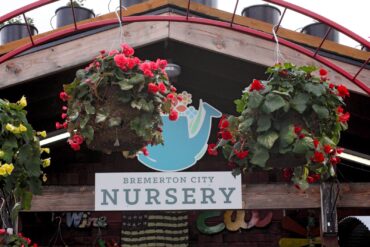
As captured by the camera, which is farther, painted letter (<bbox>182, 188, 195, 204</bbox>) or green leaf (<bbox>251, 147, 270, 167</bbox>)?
painted letter (<bbox>182, 188, 195, 204</bbox>)

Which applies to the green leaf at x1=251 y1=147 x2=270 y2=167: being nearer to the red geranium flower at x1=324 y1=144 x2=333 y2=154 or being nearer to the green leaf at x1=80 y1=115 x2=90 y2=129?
the red geranium flower at x1=324 y1=144 x2=333 y2=154

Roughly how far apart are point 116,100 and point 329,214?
2.94 metres

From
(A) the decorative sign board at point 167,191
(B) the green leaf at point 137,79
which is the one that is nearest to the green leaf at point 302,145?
(B) the green leaf at point 137,79

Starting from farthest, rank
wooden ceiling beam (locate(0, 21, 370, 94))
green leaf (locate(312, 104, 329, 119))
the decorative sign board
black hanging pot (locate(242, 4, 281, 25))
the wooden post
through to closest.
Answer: black hanging pot (locate(242, 4, 281, 25))
the wooden post
the decorative sign board
wooden ceiling beam (locate(0, 21, 370, 94))
green leaf (locate(312, 104, 329, 119))

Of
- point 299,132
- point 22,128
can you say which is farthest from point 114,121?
point 299,132

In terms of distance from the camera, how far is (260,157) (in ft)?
13.9

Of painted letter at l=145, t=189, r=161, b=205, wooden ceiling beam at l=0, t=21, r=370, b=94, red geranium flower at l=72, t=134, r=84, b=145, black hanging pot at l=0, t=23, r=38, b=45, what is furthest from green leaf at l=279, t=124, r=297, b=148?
black hanging pot at l=0, t=23, r=38, b=45

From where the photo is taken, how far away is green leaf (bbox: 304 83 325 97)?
4250 millimetres

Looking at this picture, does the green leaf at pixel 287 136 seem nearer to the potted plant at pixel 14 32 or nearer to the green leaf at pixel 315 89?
the green leaf at pixel 315 89

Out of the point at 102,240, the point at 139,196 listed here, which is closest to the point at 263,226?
the point at 102,240

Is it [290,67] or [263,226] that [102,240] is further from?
[290,67]

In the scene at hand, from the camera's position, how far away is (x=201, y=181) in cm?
650

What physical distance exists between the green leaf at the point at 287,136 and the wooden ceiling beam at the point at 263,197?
2.48 m

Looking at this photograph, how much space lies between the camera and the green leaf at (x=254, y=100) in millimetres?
4258
